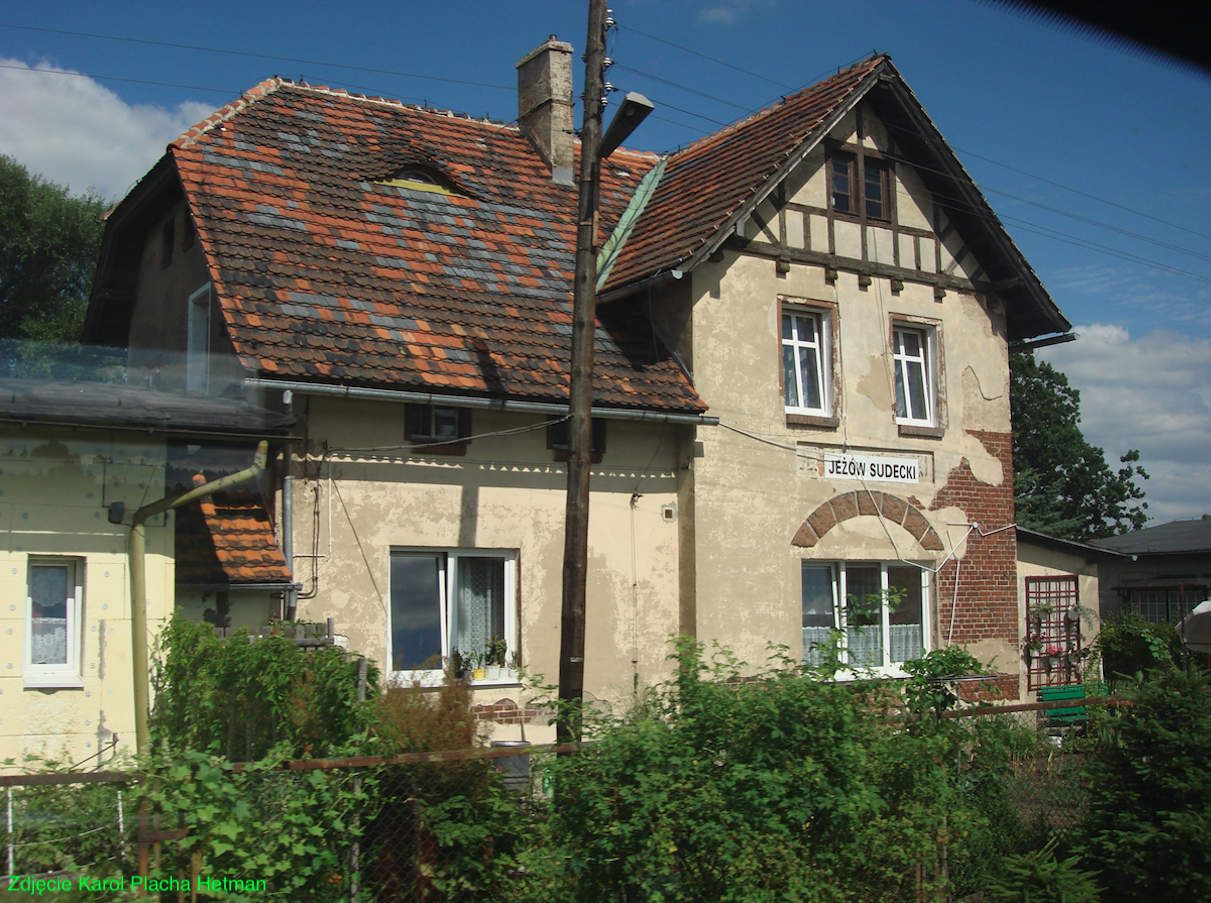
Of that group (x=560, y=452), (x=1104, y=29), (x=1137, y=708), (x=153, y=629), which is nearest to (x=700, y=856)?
(x=1137, y=708)

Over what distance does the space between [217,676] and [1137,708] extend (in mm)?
6359

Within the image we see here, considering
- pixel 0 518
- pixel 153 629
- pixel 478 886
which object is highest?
pixel 0 518

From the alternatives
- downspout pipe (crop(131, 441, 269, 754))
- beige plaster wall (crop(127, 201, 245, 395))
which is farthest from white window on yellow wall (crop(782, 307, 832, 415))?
downspout pipe (crop(131, 441, 269, 754))

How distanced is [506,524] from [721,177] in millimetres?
5740

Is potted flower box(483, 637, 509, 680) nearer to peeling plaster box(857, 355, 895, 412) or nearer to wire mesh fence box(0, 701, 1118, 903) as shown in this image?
wire mesh fence box(0, 701, 1118, 903)

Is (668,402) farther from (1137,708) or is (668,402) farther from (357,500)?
(1137,708)

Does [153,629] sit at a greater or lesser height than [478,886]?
greater

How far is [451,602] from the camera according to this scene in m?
11.6

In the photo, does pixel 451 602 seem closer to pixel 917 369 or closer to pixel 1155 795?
pixel 1155 795

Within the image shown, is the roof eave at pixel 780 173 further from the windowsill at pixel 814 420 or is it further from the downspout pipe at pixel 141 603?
the downspout pipe at pixel 141 603

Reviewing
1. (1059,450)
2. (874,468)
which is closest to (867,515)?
(874,468)

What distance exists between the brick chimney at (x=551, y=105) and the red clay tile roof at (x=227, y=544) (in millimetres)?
7511

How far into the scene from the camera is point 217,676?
825cm

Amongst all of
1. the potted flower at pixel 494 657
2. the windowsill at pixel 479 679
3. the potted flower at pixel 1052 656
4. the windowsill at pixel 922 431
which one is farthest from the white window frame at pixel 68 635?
the potted flower at pixel 1052 656
